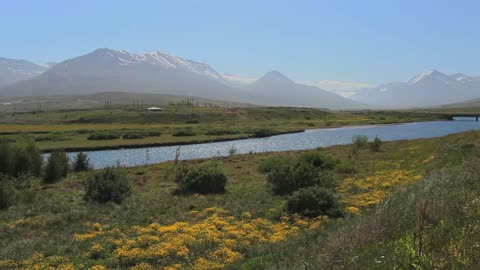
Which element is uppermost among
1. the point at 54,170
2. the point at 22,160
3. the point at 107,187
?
the point at 107,187

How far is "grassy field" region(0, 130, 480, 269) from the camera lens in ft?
47.7

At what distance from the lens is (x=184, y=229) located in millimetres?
19078

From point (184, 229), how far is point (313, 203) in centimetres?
696

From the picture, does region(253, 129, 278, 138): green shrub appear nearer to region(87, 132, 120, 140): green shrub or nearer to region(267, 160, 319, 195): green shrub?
region(87, 132, 120, 140): green shrub

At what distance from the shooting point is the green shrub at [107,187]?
91.5 ft

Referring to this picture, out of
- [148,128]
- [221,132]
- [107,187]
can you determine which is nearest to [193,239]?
[107,187]

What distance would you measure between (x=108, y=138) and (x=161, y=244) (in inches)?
3128

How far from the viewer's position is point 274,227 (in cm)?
1917

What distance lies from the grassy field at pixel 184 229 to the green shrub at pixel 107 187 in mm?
Answer: 797

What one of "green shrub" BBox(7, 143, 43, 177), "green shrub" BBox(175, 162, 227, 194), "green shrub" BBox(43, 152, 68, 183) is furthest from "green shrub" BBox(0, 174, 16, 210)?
"green shrub" BBox(7, 143, 43, 177)

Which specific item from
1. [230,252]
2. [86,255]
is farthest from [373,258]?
[86,255]

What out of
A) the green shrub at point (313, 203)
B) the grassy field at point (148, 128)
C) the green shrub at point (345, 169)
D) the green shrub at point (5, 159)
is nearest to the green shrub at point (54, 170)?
the green shrub at point (5, 159)

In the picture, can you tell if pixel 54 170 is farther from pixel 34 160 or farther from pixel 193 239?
pixel 193 239

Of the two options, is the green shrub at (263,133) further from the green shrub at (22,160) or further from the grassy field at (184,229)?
the grassy field at (184,229)
